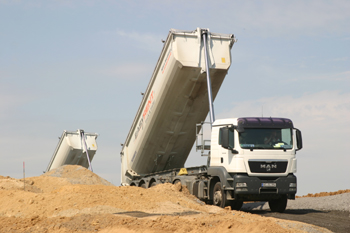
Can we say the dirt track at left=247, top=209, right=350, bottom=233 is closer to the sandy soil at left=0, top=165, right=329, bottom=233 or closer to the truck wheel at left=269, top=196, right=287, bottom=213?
the truck wheel at left=269, top=196, right=287, bottom=213

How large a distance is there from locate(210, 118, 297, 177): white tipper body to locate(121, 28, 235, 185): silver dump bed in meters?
2.30

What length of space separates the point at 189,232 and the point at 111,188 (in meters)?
5.30

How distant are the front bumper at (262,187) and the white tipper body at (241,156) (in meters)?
0.15

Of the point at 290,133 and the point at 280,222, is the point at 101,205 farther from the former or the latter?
the point at 290,133

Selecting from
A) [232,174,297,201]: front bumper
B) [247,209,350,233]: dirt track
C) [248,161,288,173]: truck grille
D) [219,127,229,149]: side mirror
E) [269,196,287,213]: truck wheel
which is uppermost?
[219,127,229,149]: side mirror

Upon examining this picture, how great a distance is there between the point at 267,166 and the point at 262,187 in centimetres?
61

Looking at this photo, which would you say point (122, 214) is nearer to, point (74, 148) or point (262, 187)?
point (262, 187)

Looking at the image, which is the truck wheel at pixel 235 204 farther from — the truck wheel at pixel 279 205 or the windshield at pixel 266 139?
the windshield at pixel 266 139

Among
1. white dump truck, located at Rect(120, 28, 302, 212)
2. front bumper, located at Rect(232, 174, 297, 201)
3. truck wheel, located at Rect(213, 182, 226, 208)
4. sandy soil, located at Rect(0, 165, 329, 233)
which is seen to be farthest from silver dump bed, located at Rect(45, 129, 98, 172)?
front bumper, located at Rect(232, 174, 297, 201)

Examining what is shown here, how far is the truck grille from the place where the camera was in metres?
12.2

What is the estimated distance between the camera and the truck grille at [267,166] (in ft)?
40.0

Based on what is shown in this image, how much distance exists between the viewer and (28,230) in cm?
1012

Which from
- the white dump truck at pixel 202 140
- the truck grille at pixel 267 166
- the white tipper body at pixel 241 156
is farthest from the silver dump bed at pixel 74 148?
the truck grille at pixel 267 166

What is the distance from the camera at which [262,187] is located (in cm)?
1222
